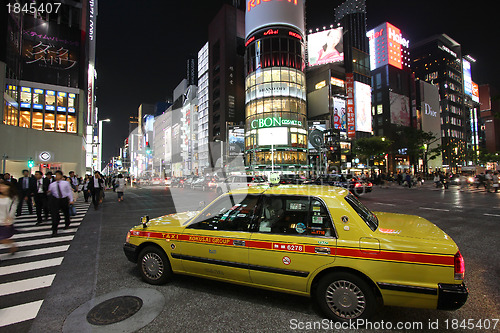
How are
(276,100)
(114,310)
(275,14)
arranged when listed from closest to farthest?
1. (114,310)
2. (276,100)
3. (275,14)

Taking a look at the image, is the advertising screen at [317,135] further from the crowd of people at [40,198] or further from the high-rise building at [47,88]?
the crowd of people at [40,198]

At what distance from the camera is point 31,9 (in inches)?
1106

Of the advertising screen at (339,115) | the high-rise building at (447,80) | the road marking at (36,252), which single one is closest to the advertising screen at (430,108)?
the high-rise building at (447,80)

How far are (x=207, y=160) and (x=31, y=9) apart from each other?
56.1 meters

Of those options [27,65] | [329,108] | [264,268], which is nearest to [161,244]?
[264,268]

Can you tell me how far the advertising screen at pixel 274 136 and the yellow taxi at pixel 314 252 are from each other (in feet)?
153

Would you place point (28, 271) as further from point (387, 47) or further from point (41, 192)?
point (387, 47)

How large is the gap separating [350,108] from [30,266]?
6699cm

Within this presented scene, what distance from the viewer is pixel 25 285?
3.92 m

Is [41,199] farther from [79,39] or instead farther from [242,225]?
[79,39]

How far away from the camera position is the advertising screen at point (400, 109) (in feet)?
238

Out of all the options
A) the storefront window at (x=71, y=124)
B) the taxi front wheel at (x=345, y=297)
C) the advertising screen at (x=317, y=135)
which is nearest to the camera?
the taxi front wheel at (x=345, y=297)

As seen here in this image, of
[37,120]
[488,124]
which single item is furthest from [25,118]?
[488,124]

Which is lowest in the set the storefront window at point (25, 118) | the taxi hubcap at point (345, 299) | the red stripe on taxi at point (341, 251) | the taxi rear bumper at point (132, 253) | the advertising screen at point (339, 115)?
the taxi hubcap at point (345, 299)
